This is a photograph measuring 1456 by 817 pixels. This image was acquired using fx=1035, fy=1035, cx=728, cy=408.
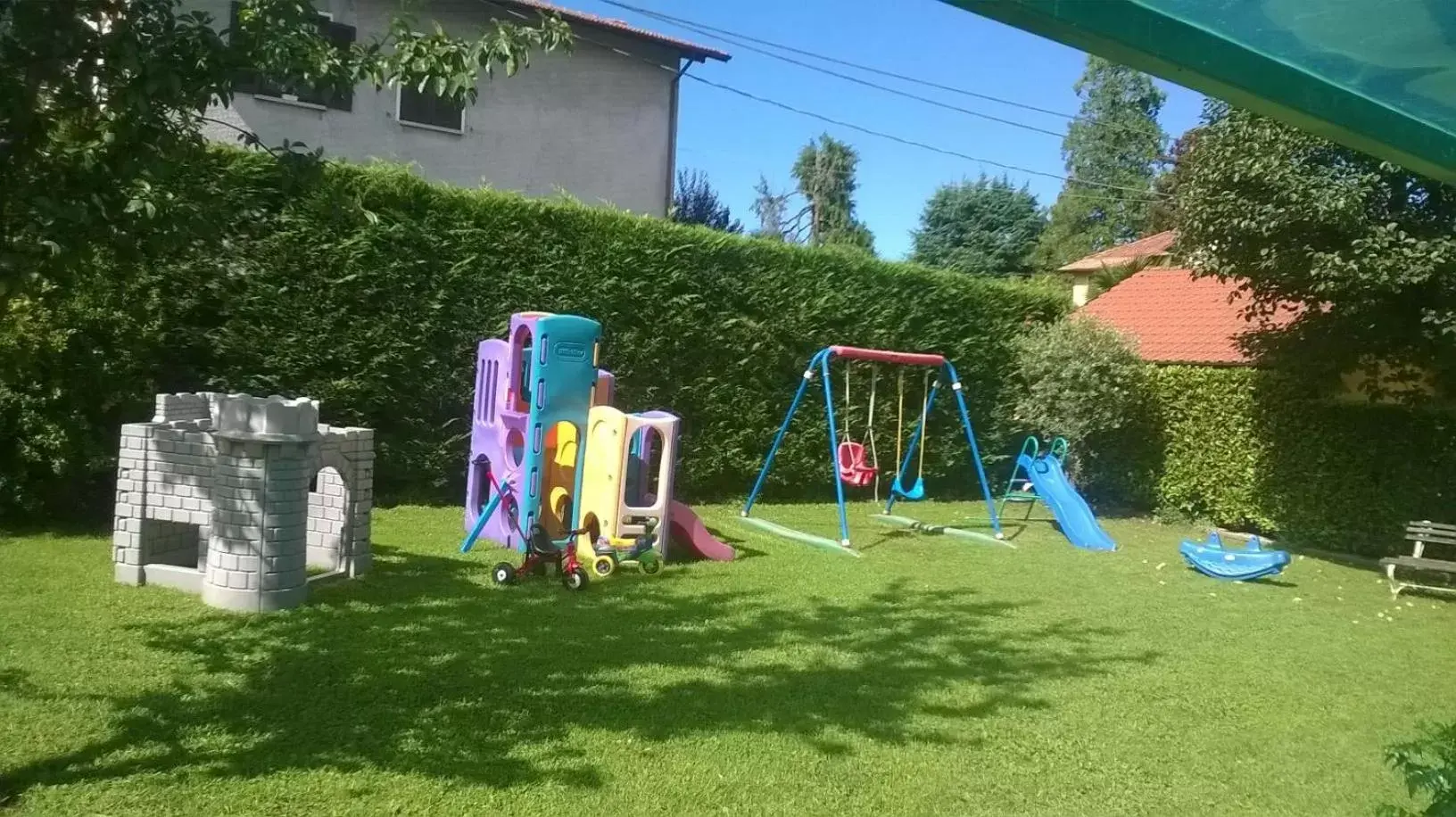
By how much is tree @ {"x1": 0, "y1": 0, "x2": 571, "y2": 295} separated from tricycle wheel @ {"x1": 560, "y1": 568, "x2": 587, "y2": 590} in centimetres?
383

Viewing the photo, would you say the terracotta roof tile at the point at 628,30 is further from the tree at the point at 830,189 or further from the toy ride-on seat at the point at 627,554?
the tree at the point at 830,189

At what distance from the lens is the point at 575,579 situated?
6926 millimetres

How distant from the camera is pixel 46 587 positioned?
592 cm

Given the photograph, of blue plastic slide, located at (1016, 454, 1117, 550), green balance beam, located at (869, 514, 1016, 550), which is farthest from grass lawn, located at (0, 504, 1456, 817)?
blue plastic slide, located at (1016, 454, 1117, 550)

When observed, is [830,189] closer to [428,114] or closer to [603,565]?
[428,114]

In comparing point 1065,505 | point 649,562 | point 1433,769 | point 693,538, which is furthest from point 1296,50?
point 1065,505

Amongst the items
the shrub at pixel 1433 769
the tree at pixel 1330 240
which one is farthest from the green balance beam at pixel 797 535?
the shrub at pixel 1433 769

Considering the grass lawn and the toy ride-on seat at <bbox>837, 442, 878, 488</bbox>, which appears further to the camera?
the toy ride-on seat at <bbox>837, 442, 878, 488</bbox>

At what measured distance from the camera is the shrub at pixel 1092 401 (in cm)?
1302

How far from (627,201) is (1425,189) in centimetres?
1062

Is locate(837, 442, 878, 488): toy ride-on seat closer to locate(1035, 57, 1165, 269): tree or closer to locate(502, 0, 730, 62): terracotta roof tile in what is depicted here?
locate(502, 0, 730, 62): terracotta roof tile

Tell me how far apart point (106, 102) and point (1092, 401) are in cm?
1168

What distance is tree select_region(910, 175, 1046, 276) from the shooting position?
40094mm

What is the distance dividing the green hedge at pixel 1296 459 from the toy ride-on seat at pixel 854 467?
5.18 metres
